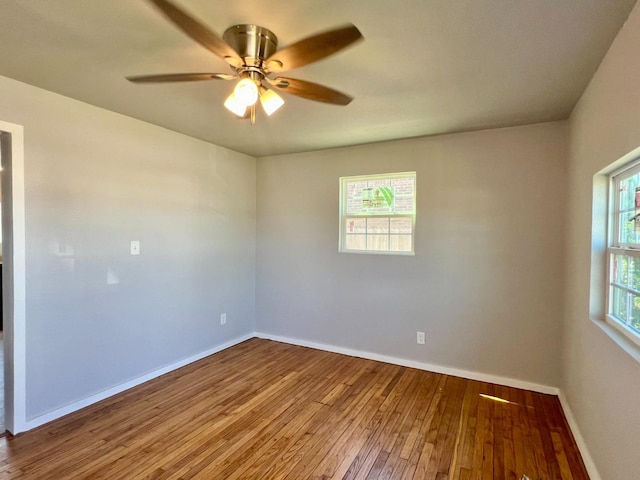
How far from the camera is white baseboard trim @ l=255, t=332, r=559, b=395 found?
294cm

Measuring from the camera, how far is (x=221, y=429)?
2352 millimetres

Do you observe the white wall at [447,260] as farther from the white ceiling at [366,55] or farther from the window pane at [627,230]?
the window pane at [627,230]

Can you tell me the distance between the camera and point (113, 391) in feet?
9.31

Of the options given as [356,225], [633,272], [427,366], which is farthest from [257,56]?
[427,366]

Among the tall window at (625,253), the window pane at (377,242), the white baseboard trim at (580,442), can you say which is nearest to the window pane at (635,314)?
the tall window at (625,253)

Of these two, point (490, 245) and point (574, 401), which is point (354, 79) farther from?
point (574, 401)

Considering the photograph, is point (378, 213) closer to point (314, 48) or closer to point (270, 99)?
point (270, 99)

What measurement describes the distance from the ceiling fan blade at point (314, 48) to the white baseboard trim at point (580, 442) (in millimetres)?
2465

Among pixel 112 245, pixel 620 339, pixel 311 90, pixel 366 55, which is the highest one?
pixel 366 55

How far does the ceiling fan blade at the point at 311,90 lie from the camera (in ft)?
5.52

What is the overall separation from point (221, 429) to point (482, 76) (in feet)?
9.35

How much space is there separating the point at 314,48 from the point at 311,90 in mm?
349

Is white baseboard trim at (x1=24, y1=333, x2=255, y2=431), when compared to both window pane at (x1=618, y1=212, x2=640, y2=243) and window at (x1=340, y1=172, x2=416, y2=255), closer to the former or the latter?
window at (x1=340, y1=172, x2=416, y2=255)

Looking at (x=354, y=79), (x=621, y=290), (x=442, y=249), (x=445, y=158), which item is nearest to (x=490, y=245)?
(x=442, y=249)
